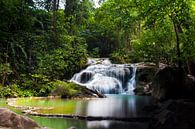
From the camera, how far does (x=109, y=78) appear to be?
1266 inches

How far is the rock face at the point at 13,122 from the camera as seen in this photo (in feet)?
25.0

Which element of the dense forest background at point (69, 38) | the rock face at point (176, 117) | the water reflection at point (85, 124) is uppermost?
the dense forest background at point (69, 38)

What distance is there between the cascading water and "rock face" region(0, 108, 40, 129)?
2211 centimetres

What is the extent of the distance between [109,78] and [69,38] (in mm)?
6564

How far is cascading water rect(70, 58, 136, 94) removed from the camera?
30.7 m

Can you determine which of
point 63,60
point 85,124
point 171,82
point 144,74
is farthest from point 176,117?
point 63,60

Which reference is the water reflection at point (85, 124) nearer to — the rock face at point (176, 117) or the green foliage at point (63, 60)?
the rock face at point (176, 117)

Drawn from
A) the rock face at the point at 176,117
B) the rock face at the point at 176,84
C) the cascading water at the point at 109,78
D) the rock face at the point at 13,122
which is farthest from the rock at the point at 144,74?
the rock face at the point at 13,122

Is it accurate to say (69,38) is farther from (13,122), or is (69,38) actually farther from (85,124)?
(13,122)

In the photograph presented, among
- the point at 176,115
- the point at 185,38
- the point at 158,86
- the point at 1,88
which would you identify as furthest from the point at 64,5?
the point at 176,115

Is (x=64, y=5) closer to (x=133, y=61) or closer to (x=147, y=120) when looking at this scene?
(x=133, y=61)

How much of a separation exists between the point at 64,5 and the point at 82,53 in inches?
430

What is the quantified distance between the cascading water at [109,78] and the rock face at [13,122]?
22.1 metres

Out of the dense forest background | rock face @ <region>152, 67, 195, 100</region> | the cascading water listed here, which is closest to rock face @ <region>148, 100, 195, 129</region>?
the dense forest background
